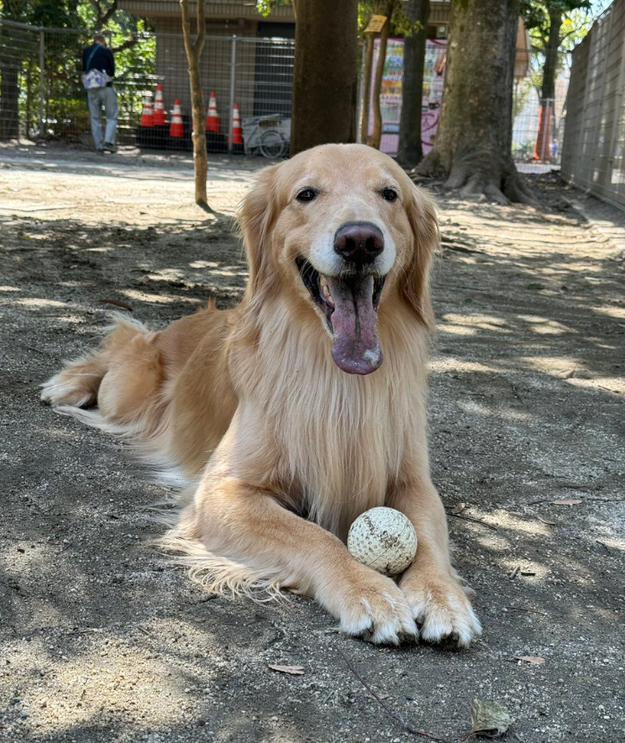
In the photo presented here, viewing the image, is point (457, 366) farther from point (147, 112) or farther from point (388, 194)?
point (147, 112)

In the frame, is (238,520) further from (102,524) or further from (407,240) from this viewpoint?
(407,240)

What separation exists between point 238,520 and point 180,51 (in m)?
23.7

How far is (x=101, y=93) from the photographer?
843 inches

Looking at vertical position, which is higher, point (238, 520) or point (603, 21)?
point (603, 21)

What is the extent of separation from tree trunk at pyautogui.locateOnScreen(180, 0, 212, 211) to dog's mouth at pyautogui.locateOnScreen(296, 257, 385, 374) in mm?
8134

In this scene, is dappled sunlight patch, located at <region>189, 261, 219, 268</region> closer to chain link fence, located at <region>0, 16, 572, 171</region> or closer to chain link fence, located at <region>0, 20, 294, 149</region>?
chain link fence, located at <region>0, 16, 572, 171</region>

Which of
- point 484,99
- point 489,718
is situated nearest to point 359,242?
point 489,718

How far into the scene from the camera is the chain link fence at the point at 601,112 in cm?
1485

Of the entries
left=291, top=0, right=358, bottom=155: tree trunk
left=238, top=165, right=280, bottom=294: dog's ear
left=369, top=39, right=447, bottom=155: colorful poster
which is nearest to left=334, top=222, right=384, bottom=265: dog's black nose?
left=238, top=165, right=280, bottom=294: dog's ear

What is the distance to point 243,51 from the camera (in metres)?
24.3

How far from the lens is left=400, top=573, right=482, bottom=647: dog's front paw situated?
2670mm

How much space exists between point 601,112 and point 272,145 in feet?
30.6

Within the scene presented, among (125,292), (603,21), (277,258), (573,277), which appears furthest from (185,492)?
(603,21)

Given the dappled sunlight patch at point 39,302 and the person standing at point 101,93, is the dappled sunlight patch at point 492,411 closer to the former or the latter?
the dappled sunlight patch at point 39,302
